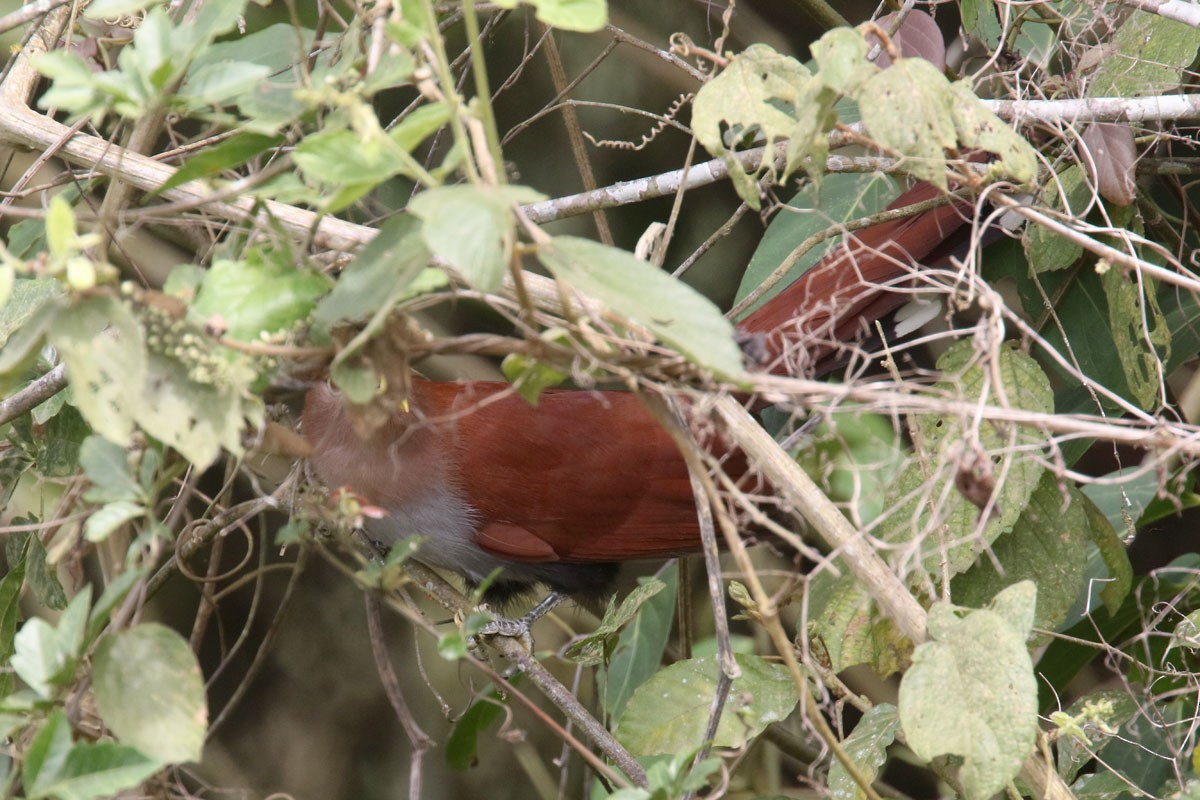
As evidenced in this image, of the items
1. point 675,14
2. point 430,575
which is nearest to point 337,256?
point 430,575

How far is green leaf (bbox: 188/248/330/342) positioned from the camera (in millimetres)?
820

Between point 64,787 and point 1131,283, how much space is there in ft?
4.49

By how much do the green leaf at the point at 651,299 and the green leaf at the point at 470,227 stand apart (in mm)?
72

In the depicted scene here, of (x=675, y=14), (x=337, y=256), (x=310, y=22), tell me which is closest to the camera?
(x=337, y=256)

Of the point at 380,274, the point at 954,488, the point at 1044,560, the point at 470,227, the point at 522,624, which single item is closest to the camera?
the point at 470,227

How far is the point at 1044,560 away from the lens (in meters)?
1.60

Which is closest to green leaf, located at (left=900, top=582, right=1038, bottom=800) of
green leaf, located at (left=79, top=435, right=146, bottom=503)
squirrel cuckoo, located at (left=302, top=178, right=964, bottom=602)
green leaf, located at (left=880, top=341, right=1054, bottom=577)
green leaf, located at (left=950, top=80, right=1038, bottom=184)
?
green leaf, located at (left=880, top=341, right=1054, bottom=577)

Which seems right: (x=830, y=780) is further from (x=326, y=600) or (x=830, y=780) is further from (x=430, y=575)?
(x=326, y=600)

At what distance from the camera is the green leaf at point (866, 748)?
1.32m

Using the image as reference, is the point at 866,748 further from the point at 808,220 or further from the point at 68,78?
the point at 68,78

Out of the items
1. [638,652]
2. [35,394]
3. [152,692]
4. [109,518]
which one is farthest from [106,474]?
[638,652]

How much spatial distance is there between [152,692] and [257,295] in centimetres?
30

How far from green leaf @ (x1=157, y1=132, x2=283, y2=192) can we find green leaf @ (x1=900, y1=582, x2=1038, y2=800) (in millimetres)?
690

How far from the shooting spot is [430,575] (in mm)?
1974
